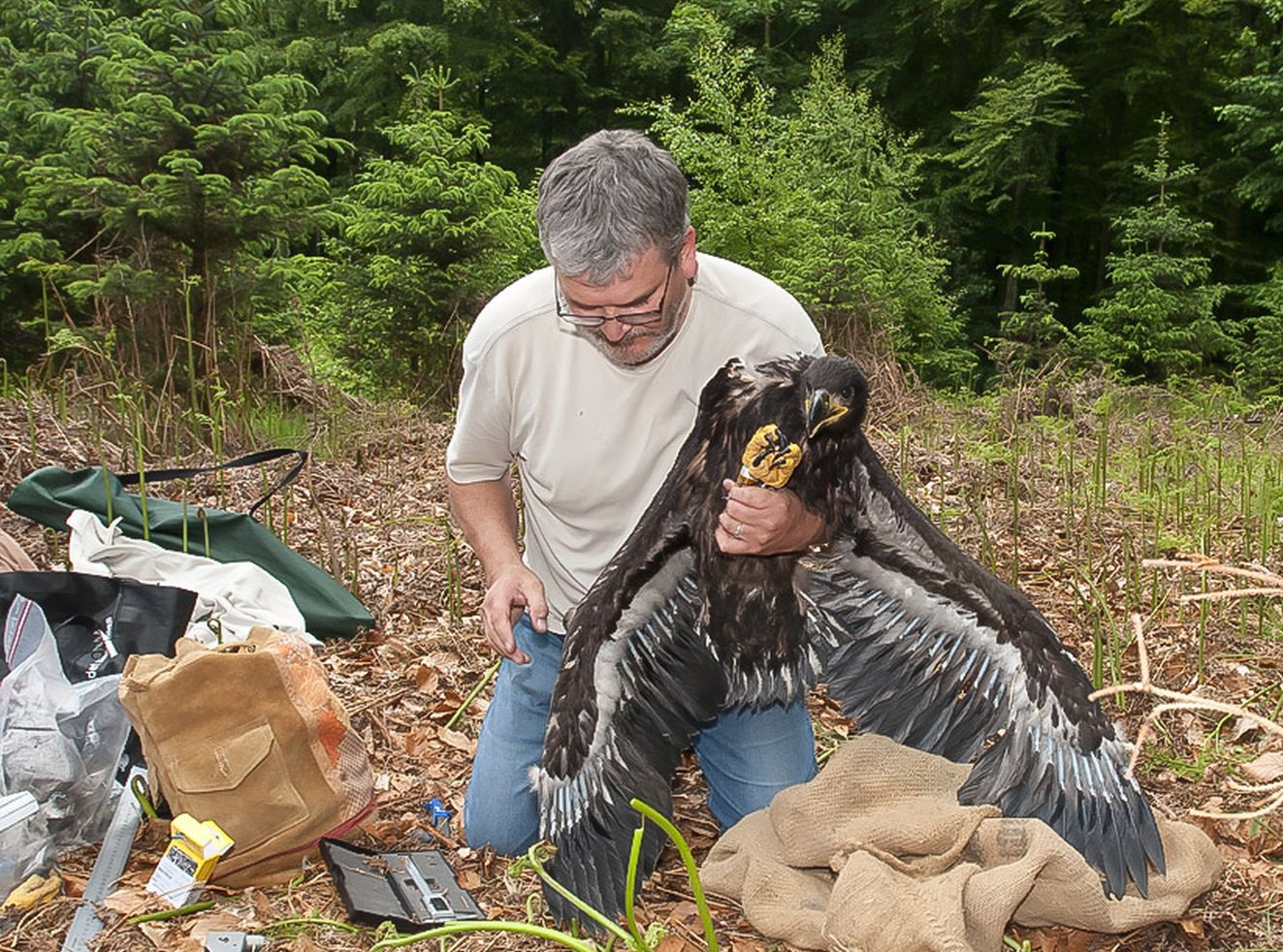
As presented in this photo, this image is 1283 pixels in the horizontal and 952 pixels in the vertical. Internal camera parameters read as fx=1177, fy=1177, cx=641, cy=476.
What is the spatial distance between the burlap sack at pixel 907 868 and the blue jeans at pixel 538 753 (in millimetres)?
348

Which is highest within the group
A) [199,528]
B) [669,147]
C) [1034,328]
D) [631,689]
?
[669,147]

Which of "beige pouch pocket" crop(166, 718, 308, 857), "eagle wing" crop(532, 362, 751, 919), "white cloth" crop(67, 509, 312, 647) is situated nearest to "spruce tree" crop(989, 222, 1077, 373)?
"white cloth" crop(67, 509, 312, 647)

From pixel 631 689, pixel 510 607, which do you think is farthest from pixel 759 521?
pixel 510 607

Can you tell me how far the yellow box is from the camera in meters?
2.69

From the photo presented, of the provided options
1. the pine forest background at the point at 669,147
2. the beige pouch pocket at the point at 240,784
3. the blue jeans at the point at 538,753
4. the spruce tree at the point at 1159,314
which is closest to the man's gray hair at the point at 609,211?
the blue jeans at the point at 538,753

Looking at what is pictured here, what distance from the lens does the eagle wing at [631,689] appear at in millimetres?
2604

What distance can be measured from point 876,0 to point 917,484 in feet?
45.3

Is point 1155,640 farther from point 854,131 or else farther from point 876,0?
point 876,0

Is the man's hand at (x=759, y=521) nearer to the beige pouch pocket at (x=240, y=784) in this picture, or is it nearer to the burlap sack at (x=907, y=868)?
the burlap sack at (x=907, y=868)

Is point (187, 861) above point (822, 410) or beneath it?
beneath

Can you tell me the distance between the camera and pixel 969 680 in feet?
8.81

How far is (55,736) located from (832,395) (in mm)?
2017

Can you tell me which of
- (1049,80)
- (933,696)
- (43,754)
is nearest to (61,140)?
(43,754)

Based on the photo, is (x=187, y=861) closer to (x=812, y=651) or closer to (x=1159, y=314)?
(x=812, y=651)
